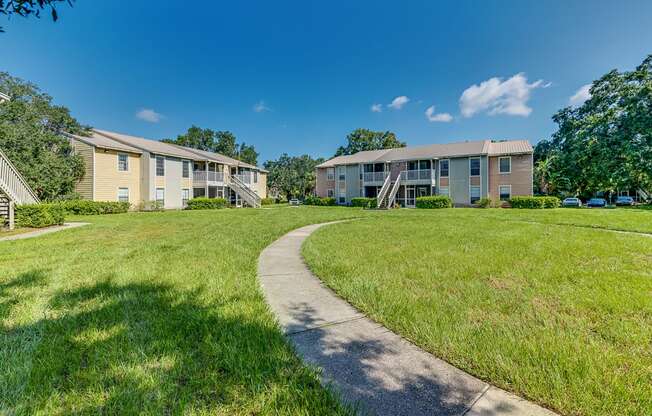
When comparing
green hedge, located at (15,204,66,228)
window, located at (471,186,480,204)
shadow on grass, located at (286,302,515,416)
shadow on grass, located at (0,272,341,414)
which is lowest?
shadow on grass, located at (286,302,515,416)

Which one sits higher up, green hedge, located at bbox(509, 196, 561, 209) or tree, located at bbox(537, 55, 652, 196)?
tree, located at bbox(537, 55, 652, 196)

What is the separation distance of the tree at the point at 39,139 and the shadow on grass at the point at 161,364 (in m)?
23.9

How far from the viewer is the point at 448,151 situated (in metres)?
28.8

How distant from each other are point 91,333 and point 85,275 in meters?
2.70

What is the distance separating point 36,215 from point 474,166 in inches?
1211

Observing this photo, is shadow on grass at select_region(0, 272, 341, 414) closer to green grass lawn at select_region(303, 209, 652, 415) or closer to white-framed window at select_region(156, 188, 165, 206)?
green grass lawn at select_region(303, 209, 652, 415)

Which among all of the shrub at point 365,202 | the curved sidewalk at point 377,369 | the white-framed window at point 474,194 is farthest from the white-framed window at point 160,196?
the white-framed window at point 474,194

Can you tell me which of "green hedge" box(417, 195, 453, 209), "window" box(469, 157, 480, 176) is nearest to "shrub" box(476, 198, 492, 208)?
"green hedge" box(417, 195, 453, 209)

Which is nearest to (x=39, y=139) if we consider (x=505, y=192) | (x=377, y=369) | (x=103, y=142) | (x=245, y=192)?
(x=103, y=142)

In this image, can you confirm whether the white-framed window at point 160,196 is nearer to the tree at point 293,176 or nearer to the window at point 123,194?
the window at point 123,194

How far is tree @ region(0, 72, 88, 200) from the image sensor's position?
63.7 ft

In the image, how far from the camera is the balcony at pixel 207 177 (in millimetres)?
29891

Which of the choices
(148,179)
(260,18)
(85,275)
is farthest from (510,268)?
(148,179)

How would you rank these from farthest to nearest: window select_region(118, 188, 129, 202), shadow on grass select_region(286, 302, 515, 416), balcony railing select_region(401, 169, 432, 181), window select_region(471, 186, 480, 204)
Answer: balcony railing select_region(401, 169, 432, 181) < window select_region(471, 186, 480, 204) < window select_region(118, 188, 129, 202) < shadow on grass select_region(286, 302, 515, 416)
